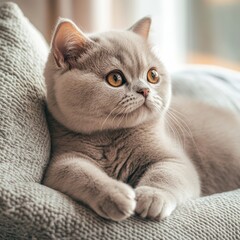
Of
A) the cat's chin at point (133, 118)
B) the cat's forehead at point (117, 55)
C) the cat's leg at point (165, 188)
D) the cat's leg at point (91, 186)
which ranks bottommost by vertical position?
the cat's leg at point (165, 188)

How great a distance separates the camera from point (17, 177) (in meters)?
0.86

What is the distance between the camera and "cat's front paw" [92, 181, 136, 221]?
79 cm

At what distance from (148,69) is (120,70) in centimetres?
10

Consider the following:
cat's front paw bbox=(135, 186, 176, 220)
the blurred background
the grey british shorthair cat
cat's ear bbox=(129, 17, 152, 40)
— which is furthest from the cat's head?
the blurred background

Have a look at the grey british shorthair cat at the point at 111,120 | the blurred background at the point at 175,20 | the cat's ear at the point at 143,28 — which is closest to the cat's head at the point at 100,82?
the grey british shorthair cat at the point at 111,120

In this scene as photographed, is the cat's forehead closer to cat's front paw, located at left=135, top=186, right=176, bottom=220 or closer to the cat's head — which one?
the cat's head

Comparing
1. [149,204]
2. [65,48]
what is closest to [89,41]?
[65,48]

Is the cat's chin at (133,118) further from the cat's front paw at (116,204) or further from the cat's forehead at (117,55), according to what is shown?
the cat's front paw at (116,204)

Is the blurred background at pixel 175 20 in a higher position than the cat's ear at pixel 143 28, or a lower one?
lower

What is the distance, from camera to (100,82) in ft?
3.23

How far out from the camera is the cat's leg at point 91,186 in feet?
2.60

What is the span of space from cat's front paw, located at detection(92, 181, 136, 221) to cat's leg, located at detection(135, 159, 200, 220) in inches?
1.6

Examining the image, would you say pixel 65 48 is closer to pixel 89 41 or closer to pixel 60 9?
pixel 89 41

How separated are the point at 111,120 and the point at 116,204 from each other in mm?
263
